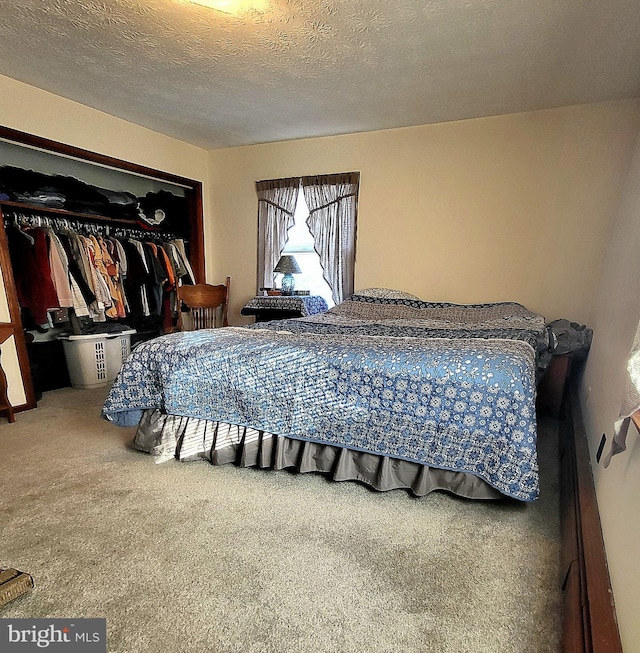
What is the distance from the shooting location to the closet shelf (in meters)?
2.87

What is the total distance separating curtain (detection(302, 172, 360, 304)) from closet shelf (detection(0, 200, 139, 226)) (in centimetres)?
177

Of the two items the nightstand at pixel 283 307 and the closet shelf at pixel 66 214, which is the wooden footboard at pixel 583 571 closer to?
the nightstand at pixel 283 307

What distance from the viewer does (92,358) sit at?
129 inches

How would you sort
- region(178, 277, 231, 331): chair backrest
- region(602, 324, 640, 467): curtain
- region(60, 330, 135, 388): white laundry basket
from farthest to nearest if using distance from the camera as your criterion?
region(178, 277, 231, 331): chair backrest → region(60, 330, 135, 388): white laundry basket → region(602, 324, 640, 467): curtain

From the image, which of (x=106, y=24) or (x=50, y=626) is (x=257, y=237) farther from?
(x=50, y=626)

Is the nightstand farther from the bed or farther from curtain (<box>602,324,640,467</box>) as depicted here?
curtain (<box>602,324,640,467</box>)

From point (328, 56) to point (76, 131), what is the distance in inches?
83.3

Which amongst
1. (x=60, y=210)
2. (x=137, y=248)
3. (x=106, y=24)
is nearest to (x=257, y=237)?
(x=137, y=248)

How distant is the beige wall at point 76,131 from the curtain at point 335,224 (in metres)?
1.41

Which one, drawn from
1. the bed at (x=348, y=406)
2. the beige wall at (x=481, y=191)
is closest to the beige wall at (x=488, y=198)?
the beige wall at (x=481, y=191)

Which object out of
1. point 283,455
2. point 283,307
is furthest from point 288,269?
point 283,455

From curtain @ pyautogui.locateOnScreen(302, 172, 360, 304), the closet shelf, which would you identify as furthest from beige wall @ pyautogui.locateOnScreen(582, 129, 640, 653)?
the closet shelf

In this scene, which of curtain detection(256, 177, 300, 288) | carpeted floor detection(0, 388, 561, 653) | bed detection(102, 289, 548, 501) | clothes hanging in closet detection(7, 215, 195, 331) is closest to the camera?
carpeted floor detection(0, 388, 561, 653)

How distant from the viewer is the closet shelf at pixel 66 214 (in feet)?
9.40
